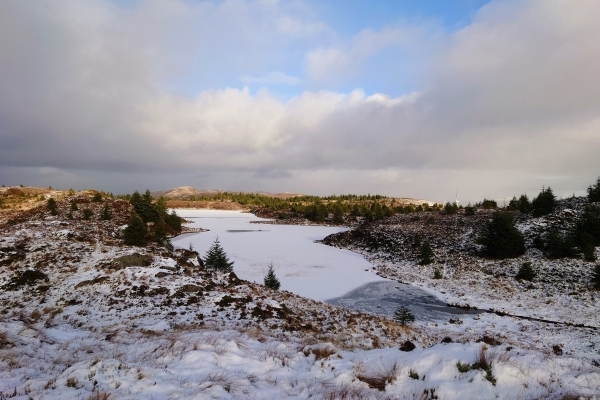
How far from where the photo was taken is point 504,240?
83.3 ft

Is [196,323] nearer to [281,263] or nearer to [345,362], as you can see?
[345,362]

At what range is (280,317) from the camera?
42.4 feet

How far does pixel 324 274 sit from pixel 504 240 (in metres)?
15.1

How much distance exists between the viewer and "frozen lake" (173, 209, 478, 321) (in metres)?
18.5

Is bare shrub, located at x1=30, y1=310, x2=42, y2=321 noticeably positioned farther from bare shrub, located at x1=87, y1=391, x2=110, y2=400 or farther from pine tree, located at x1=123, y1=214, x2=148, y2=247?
pine tree, located at x1=123, y1=214, x2=148, y2=247

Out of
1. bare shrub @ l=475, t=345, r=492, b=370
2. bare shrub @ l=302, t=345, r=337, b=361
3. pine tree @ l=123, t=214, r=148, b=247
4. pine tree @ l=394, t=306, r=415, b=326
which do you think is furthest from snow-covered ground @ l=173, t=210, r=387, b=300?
bare shrub @ l=475, t=345, r=492, b=370

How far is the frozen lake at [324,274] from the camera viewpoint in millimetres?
18547

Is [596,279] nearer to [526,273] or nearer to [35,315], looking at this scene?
[526,273]

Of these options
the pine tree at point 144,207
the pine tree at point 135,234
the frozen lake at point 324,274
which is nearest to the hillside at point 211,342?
the pine tree at point 135,234

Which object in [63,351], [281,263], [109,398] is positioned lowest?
[281,263]

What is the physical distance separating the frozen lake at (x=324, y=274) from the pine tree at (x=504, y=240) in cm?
919

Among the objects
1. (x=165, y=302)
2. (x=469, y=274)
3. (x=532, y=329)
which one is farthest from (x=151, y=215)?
(x=532, y=329)

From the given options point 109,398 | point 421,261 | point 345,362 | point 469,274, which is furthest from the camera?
point 421,261

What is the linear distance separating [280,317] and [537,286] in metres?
17.9
